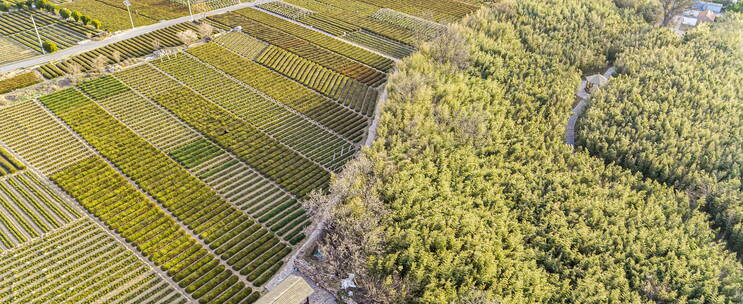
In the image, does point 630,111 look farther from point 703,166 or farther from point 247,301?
point 247,301

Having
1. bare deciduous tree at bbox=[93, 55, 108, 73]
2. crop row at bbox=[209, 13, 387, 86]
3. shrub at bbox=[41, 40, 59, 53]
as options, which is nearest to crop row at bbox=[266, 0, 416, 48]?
crop row at bbox=[209, 13, 387, 86]

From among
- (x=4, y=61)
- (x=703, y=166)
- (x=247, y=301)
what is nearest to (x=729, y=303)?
(x=703, y=166)

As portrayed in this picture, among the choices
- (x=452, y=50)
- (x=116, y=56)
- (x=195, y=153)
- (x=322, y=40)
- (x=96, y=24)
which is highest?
(x=452, y=50)

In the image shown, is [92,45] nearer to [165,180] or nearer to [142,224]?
[165,180]

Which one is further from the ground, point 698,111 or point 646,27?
point 646,27

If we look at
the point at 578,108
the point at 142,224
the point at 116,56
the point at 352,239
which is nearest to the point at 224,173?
the point at 142,224

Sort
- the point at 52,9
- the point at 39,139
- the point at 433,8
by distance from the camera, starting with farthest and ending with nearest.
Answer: the point at 433,8, the point at 52,9, the point at 39,139

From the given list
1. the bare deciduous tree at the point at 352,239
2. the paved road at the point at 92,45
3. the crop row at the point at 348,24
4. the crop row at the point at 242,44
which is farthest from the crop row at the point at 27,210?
the crop row at the point at 348,24

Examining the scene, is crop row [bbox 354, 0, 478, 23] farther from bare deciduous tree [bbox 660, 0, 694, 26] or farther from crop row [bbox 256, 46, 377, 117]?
bare deciduous tree [bbox 660, 0, 694, 26]
